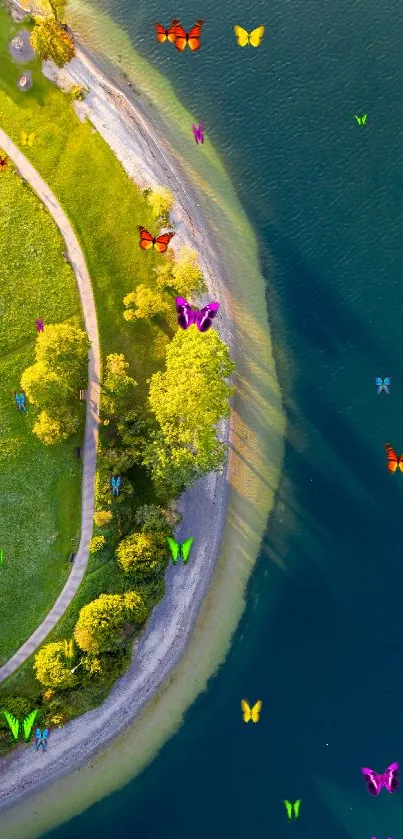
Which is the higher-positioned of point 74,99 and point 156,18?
point 156,18

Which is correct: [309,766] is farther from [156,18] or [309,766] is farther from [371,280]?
[156,18]

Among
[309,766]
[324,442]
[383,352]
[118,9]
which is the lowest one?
[309,766]

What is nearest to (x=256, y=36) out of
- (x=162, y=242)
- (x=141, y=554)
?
(x=162, y=242)

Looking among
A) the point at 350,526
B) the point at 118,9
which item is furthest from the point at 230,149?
the point at 350,526

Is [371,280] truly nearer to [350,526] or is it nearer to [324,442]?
[324,442]

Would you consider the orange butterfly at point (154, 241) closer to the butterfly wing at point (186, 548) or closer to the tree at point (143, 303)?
the tree at point (143, 303)

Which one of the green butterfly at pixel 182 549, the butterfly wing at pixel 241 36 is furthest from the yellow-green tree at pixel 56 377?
the butterfly wing at pixel 241 36

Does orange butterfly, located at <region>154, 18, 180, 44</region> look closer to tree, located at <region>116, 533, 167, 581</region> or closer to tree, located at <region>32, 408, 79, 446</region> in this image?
tree, located at <region>32, 408, 79, 446</region>
